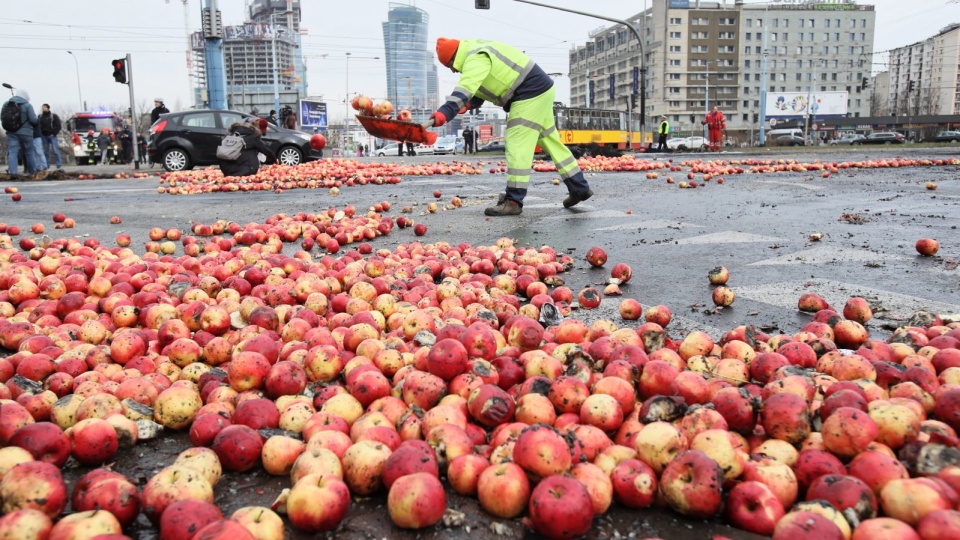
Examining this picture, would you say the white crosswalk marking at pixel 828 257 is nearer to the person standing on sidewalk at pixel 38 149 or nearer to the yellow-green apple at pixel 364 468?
the yellow-green apple at pixel 364 468

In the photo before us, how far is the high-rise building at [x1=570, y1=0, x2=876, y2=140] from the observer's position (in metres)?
131

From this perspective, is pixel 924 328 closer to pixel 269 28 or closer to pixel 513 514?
pixel 513 514

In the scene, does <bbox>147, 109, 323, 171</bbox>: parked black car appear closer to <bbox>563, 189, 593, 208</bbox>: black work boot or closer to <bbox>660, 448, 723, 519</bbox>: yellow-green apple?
<bbox>563, 189, 593, 208</bbox>: black work boot

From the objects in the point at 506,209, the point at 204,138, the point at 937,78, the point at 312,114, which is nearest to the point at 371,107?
the point at 506,209

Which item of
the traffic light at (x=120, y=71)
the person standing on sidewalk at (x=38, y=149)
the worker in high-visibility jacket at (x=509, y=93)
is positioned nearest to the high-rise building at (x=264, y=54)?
the traffic light at (x=120, y=71)

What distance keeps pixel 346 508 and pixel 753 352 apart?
1568mm

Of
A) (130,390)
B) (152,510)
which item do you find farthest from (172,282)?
(152,510)

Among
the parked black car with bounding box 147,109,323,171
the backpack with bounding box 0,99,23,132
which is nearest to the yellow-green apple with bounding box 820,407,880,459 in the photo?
the parked black car with bounding box 147,109,323,171

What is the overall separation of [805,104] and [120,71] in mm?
92735

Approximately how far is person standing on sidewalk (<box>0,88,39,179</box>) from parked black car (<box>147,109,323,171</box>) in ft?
9.98

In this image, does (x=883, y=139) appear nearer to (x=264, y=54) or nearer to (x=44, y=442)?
(x=44, y=442)

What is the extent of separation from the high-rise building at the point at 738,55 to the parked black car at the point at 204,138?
112896mm

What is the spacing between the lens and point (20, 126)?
17219 mm

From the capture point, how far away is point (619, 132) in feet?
128
